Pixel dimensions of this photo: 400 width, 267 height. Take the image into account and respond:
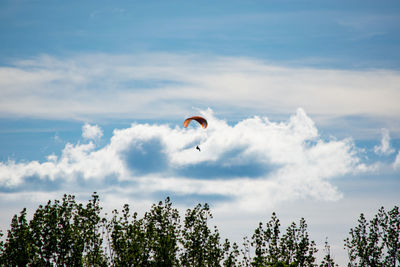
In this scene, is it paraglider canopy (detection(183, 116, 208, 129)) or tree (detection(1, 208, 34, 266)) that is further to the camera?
paraglider canopy (detection(183, 116, 208, 129))

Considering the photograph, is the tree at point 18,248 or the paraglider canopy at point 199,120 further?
the paraglider canopy at point 199,120

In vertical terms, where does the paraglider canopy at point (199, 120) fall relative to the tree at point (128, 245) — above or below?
above

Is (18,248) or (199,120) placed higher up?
(199,120)

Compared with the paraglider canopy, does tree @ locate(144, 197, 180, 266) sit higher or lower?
lower

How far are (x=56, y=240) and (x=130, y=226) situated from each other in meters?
9.22

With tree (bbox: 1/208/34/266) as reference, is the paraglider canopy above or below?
above

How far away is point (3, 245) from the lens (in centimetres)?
5675

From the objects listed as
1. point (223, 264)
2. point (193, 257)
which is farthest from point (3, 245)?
point (223, 264)

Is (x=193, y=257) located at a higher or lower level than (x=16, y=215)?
lower

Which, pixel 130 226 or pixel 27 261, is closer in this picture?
pixel 27 261

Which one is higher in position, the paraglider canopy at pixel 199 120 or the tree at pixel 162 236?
the paraglider canopy at pixel 199 120

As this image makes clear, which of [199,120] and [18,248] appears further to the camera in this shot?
[199,120]

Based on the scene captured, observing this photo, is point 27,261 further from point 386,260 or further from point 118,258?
point 386,260

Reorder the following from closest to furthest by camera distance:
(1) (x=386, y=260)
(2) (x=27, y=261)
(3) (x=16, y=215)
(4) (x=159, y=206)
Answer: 1. (2) (x=27, y=261)
2. (3) (x=16, y=215)
3. (4) (x=159, y=206)
4. (1) (x=386, y=260)
